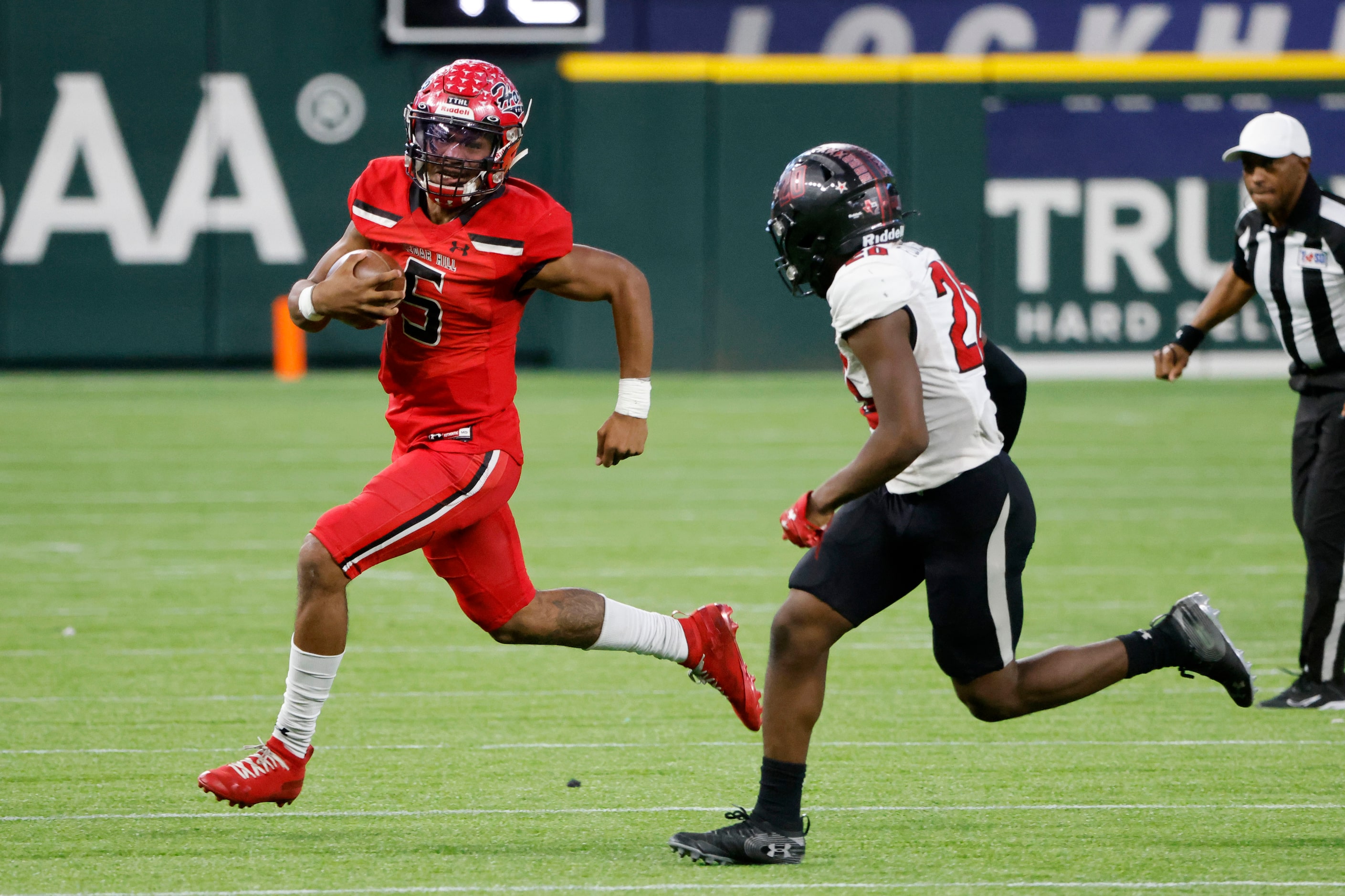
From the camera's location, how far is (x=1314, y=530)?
5695 millimetres

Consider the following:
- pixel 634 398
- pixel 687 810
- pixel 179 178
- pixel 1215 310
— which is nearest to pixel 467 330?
pixel 634 398

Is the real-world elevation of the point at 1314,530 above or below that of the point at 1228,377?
above

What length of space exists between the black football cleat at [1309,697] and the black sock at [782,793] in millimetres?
2276

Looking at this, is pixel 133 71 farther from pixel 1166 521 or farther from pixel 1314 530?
pixel 1314 530

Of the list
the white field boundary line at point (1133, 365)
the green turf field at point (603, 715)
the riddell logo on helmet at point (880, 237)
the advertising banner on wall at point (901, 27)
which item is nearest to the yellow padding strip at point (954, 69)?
the white field boundary line at point (1133, 365)

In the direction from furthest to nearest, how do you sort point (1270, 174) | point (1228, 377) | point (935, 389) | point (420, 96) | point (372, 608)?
point (1228, 377), point (372, 608), point (1270, 174), point (420, 96), point (935, 389)

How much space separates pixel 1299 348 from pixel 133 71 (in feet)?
46.7

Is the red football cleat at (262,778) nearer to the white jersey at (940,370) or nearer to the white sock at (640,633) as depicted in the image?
the white sock at (640,633)

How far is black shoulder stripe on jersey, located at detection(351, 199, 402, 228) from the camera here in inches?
179

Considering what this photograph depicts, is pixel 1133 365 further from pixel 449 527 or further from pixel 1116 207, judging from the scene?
pixel 449 527

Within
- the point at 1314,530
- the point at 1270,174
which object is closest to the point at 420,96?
the point at 1270,174

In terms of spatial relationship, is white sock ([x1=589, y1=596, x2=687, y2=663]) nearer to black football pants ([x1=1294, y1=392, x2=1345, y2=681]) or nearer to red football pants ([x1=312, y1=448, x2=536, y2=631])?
red football pants ([x1=312, y1=448, x2=536, y2=631])

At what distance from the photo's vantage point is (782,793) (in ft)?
13.1

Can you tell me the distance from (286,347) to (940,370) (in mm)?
14159
